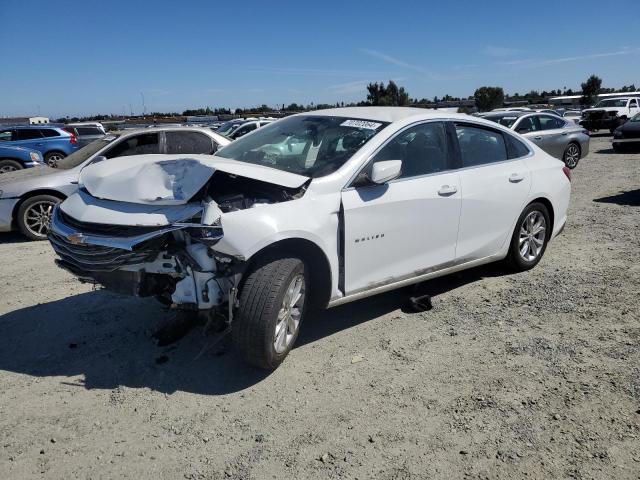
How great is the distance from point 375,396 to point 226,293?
117cm

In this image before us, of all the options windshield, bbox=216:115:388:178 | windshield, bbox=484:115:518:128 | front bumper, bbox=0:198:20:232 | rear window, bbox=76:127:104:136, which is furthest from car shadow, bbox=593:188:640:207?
rear window, bbox=76:127:104:136

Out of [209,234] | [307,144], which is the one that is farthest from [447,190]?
[209,234]

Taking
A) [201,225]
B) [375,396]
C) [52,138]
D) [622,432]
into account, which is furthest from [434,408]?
[52,138]

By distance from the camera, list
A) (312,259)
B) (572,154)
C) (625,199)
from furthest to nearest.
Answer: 1. (572,154)
2. (625,199)
3. (312,259)

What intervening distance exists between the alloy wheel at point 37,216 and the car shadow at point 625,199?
902cm

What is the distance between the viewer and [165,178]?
3.54 metres

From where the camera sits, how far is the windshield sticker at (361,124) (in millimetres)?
4192

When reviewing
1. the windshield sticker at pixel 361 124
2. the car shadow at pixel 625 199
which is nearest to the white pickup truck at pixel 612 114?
the car shadow at pixel 625 199

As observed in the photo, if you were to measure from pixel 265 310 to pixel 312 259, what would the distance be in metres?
0.62

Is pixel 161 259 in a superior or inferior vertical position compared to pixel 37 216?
superior

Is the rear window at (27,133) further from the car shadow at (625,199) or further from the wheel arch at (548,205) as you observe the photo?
the wheel arch at (548,205)

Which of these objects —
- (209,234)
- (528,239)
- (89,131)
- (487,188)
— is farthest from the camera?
(89,131)

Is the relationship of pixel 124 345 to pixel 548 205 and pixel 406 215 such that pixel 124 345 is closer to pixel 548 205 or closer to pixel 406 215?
pixel 406 215

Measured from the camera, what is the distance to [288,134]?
4578 mm
